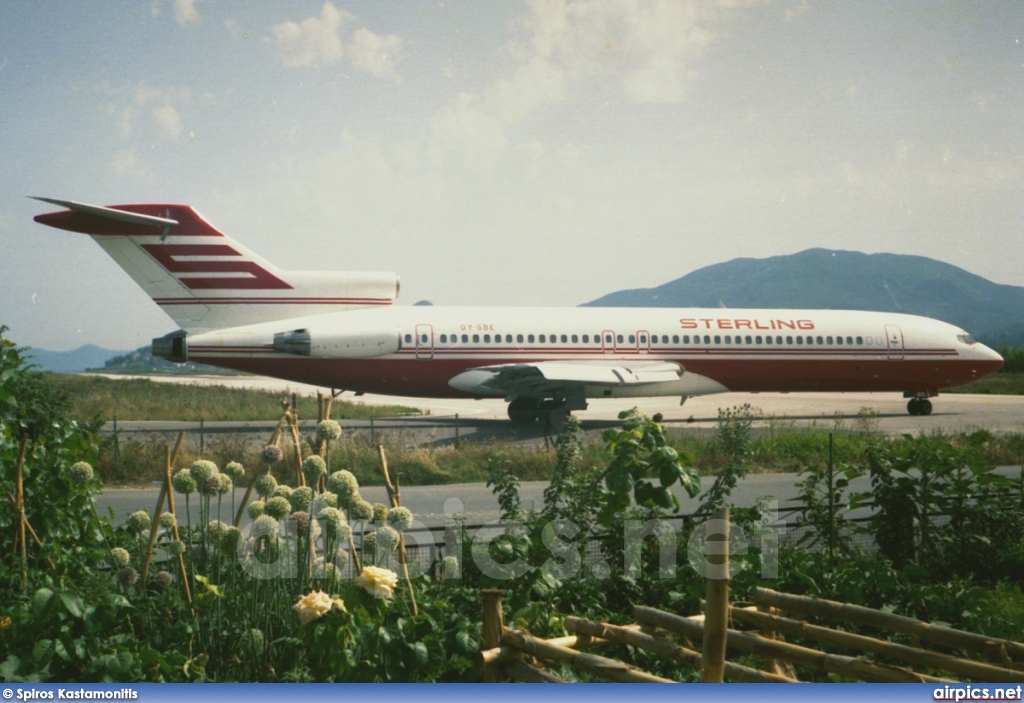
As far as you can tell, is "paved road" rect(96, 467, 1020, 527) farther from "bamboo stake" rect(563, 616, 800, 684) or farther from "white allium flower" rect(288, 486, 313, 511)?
"white allium flower" rect(288, 486, 313, 511)

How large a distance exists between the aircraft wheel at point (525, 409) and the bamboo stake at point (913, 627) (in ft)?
46.7

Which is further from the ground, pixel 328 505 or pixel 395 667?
pixel 328 505

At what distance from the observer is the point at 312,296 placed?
16172mm

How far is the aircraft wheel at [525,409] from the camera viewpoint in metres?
18.8

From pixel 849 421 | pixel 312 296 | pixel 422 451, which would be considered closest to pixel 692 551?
pixel 422 451

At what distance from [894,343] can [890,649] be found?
1781cm

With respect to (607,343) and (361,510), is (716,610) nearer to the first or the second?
(361,510)

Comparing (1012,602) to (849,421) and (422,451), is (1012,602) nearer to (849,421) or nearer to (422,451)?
(422,451)

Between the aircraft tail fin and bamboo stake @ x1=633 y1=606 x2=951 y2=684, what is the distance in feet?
40.2

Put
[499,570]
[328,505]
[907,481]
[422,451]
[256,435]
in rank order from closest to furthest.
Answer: [328,505] → [499,570] → [907,481] → [422,451] → [256,435]

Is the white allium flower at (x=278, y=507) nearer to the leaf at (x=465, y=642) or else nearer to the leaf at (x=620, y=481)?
the leaf at (x=465, y=642)

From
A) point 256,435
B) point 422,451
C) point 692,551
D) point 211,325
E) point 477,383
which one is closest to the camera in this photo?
point 692,551

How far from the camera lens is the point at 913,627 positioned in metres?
4.08

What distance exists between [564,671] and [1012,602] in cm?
384
